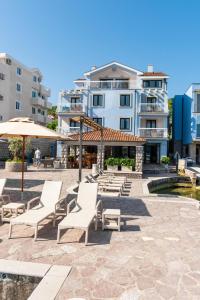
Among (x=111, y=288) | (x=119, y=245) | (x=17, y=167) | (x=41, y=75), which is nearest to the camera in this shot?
(x=111, y=288)

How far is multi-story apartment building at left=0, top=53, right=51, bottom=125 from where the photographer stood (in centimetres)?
3953

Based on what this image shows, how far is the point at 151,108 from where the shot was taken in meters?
34.1

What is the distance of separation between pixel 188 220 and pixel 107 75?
103ft

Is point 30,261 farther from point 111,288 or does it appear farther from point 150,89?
point 150,89

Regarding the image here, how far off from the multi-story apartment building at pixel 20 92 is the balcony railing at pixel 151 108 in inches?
797

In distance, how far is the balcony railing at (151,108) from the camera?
3384 cm

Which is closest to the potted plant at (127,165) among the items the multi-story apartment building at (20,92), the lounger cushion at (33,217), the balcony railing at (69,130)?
the balcony railing at (69,130)

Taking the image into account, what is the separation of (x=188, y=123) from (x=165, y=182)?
17.5m

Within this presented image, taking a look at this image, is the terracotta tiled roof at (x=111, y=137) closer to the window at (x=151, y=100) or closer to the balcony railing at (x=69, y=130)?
the balcony railing at (x=69, y=130)

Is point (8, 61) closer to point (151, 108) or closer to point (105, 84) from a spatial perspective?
point (105, 84)

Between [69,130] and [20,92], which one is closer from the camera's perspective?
[69,130]

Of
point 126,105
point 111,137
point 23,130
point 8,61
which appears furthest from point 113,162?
point 8,61

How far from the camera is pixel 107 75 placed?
37.1 m

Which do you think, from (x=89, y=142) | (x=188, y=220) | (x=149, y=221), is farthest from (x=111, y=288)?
(x=89, y=142)
